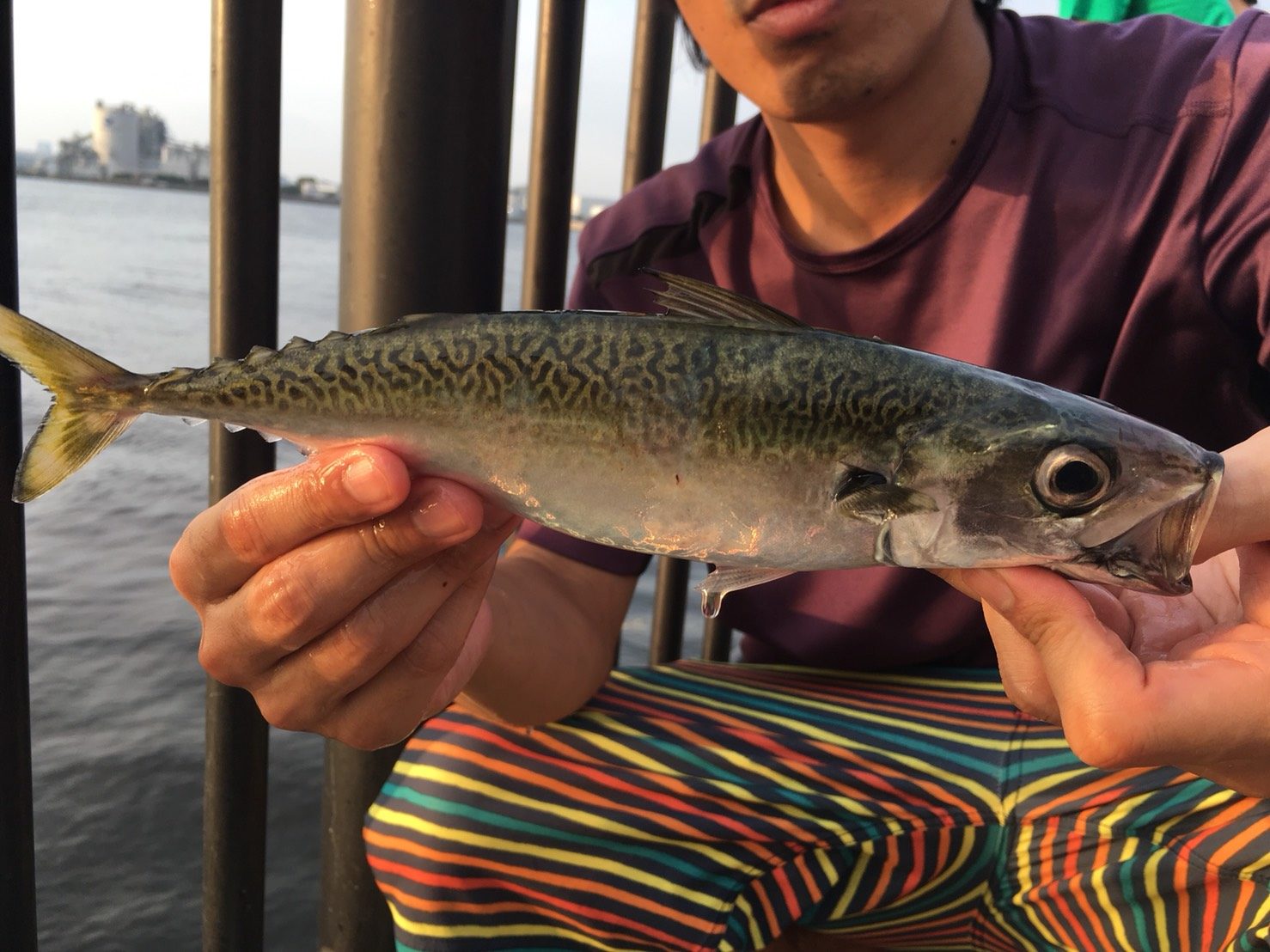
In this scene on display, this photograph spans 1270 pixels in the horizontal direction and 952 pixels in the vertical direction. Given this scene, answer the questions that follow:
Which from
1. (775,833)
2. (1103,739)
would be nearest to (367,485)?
(1103,739)

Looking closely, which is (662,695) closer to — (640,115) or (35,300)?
(640,115)

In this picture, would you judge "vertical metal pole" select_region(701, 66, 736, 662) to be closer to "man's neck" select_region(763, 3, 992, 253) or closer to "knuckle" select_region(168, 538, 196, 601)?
"man's neck" select_region(763, 3, 992, 253)

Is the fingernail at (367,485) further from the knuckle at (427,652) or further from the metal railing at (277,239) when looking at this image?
the metal railing at (277,239)

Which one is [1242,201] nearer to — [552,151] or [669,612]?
[552,151]

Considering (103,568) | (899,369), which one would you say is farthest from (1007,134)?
(103,568)

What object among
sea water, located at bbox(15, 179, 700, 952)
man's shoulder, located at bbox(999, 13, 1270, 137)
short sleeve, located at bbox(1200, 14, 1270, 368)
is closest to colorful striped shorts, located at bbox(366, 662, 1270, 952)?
short sleeve, located at bbox(1200, 14, 1270, 368)
